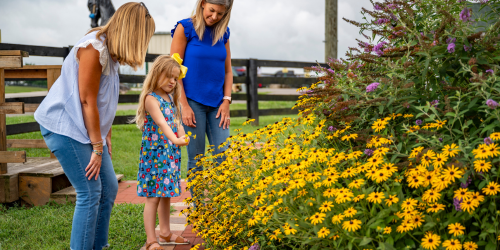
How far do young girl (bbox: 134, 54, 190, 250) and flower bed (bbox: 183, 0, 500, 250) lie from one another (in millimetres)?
225

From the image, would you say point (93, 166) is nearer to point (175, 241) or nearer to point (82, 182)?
point (82, 182)

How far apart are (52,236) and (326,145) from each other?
227 centimetres

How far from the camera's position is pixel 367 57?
2.52 m

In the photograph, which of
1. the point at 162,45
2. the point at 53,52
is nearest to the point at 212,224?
the point at 53,52

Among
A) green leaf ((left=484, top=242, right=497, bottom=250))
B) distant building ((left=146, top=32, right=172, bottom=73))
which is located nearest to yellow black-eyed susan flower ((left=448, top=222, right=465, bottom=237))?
green leaf ((left=484, top=242, right=497, bottom=250))

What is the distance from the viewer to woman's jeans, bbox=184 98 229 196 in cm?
305

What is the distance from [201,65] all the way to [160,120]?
60cm

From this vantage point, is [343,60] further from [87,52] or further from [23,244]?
[23,244]

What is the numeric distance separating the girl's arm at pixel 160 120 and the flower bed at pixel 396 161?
0.31 meters

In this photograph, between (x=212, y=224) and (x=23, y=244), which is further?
(x=23, y=244)

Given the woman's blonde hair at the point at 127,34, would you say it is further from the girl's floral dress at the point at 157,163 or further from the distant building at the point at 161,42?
the distant building at the point at 161,42

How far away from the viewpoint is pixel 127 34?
2.30 metres

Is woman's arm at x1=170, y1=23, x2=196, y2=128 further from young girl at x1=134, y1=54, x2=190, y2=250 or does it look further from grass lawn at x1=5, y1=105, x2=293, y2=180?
grass lawn at x1=5, y1=105, x2=293, y2=180

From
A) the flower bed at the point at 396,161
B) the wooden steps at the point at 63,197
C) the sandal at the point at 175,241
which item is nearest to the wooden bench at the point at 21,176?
the wooden steps at the point at 63,197
